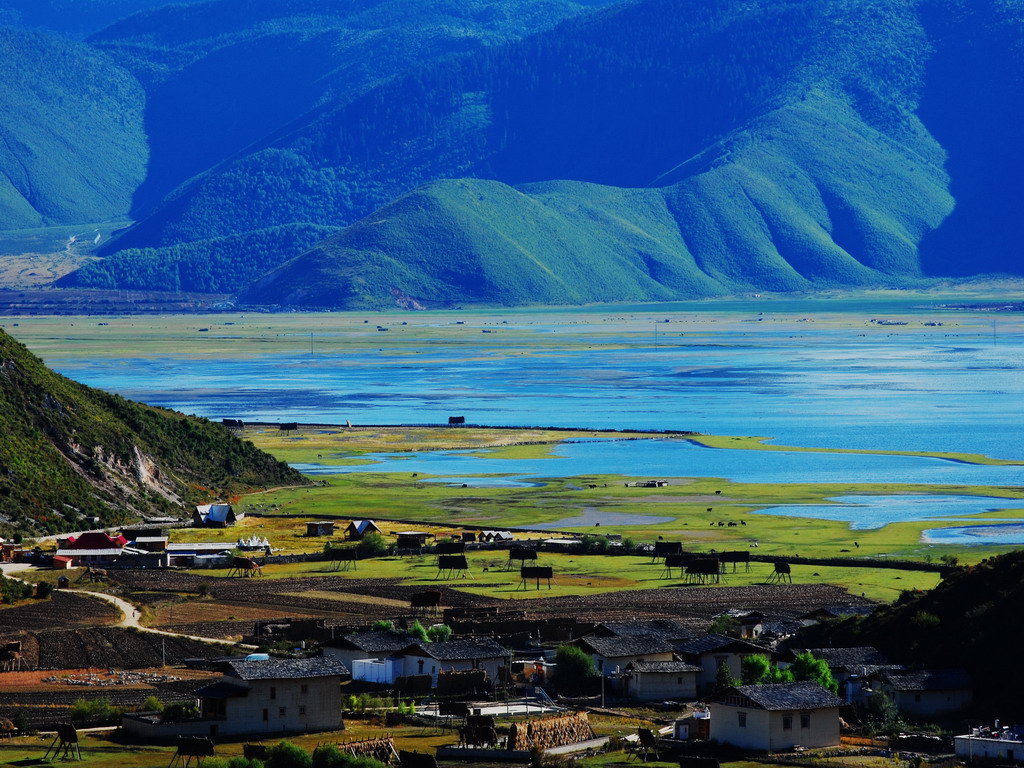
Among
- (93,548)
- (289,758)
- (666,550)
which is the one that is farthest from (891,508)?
(289,758)

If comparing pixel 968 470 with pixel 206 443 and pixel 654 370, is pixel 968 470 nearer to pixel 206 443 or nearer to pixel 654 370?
pixel 206 443

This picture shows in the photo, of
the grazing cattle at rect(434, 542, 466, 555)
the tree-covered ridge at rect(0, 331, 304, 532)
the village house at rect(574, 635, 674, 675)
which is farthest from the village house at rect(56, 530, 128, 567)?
the village house at rect(574, 635, 674, 675)

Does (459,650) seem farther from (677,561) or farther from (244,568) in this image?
(244,568)

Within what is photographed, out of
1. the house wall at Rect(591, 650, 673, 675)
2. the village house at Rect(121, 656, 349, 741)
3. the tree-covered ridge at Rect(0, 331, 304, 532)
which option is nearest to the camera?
the village house at Rect(121, 656, 349, 741)

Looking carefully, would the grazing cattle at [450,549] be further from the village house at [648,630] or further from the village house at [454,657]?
the village house at [454,657]

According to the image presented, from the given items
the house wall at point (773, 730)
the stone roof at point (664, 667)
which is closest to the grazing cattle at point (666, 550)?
the stone roof at point (664, 667)

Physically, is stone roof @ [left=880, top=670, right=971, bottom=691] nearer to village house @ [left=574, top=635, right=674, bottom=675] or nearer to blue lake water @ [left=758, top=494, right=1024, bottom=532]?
village house @ [left=574, top=635, right=674, bottom=675]
